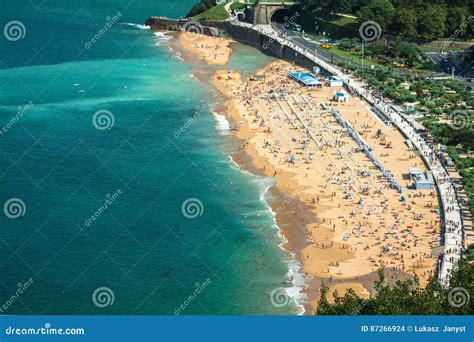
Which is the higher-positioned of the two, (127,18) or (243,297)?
(243,297)

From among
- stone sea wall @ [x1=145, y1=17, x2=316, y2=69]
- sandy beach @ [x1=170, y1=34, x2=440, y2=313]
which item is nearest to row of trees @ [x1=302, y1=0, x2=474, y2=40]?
stone sea wall @ [x1=145, y1=17, x2=316, y2=69]

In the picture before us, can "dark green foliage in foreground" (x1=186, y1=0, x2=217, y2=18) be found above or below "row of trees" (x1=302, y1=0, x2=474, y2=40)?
below

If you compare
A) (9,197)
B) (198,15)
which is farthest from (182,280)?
(198,15)

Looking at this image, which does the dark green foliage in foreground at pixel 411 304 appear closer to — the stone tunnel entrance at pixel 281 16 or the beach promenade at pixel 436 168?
the beach promenade at pixel 436 168

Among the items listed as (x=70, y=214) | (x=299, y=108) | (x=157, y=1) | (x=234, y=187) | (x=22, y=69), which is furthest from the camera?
(x=157, y=1)

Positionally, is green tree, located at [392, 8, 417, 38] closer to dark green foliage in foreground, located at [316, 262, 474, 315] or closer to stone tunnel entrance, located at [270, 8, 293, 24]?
stone tunnel entrance, located at [270, 8, 293, 24]

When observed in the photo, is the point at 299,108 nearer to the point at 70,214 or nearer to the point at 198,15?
the point at 70,214
